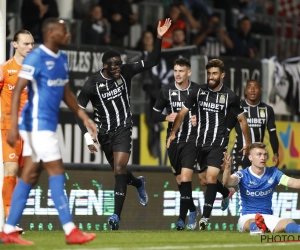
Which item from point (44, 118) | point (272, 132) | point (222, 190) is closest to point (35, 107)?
point (44, 118)

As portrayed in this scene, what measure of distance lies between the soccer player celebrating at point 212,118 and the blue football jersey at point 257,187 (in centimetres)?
101

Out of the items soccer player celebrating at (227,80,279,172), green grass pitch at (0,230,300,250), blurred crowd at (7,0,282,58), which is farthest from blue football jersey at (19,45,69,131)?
blurred crowd at (7,0,282,58)

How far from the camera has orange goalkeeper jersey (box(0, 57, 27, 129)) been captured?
11.0m

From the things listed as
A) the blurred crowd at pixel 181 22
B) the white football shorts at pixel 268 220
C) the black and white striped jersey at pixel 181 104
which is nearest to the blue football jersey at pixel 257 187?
the white football shorts at pixel 268 220

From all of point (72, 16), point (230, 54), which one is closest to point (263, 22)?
point (230, 54)

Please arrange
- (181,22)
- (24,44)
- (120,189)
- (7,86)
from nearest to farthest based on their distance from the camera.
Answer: (24,44), (7,86), (120,189), (181,22)

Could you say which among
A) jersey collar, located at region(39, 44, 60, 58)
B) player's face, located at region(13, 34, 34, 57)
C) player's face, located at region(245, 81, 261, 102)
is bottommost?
player's face, located at region(245, 81, 261, 102)

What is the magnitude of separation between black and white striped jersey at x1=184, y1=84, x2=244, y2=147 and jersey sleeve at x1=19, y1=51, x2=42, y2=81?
418 centimetres

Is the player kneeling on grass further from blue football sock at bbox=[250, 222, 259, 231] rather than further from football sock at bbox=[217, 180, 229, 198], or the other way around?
football sock at bbox=[217, 180, 229, 198]

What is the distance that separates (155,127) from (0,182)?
589 centimetres

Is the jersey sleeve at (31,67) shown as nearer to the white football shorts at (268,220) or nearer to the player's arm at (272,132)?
the white football shorts at (268,220)

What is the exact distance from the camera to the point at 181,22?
20297 mm

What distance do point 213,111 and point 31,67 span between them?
450 cm

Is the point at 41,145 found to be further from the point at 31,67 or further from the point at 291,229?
the point at 291,229
